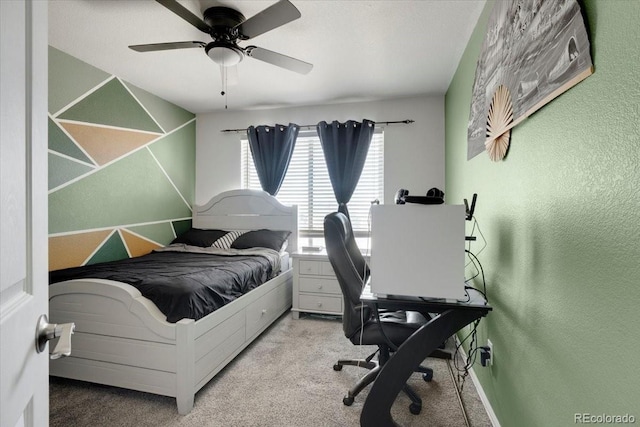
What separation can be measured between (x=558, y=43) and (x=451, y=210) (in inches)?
25.5

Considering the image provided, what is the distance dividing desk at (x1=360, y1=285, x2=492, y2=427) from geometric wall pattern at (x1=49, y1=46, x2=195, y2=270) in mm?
2551

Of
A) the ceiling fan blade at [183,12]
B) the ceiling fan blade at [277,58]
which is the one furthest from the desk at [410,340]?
the ceiling fan blade at [183,12]

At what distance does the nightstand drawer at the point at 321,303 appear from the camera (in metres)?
3.06

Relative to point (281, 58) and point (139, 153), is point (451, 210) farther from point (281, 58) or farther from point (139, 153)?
point (139, 153)

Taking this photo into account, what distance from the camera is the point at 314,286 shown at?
312cm

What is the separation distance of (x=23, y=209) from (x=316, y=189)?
3255 millimetres

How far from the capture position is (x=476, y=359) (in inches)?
77.1

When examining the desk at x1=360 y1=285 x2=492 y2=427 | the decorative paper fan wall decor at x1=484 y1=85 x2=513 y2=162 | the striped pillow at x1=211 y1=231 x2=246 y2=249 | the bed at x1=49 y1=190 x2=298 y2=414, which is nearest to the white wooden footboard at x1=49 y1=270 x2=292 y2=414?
the bed at x1=49 y1=190 x2=298 y2=414

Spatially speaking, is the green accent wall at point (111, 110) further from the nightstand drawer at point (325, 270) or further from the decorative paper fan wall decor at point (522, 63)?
the decorative paper fan wall decor at point (522, 63)

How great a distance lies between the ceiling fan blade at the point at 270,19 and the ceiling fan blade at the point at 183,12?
0.65 feet

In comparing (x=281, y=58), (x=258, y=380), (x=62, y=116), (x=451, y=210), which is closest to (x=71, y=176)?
(x=62, y=116)

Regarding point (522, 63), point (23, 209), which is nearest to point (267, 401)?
point (23, 209)

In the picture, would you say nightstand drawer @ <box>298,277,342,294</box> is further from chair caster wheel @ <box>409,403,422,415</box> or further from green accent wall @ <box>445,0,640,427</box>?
green accent wall @ <box>445,0,640,427</box>

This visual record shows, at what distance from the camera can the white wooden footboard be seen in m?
1.72
